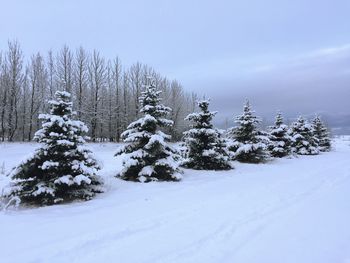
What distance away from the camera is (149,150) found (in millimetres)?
9414

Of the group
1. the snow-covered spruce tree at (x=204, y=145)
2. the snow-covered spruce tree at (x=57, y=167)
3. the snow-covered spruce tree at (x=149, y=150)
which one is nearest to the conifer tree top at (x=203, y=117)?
the snow-covered spruce tree at (x=204, y=145)

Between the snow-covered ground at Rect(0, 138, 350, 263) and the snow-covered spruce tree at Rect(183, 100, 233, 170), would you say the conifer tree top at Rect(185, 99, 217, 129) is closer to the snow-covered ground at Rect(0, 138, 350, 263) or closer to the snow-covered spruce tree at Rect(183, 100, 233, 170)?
the snow-covered spruce tree at Rect(183, 100, 233, 170)

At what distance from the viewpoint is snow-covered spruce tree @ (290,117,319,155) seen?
2308cm

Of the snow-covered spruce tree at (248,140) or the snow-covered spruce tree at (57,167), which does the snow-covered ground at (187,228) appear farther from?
the snow-covered spruce tree at (248,140)

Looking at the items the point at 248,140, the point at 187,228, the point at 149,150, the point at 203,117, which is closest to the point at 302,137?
the point at 248,140

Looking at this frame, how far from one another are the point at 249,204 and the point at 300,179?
4510mm

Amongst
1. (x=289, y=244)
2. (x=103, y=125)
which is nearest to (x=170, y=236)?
(x=289, y=244)

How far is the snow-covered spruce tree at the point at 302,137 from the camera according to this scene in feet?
75.7

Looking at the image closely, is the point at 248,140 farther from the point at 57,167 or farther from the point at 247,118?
the point at 57,167

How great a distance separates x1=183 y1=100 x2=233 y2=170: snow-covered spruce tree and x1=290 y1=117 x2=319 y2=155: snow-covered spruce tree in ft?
43.4

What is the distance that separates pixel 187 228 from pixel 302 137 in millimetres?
21857

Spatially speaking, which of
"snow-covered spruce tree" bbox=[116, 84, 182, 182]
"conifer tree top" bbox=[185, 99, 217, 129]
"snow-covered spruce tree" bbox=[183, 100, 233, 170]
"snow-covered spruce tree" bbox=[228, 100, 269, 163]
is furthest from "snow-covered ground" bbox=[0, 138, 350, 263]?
"snow-covered spruce tree" bbox=[228, 100, 269, 163]

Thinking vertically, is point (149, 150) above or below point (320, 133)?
below

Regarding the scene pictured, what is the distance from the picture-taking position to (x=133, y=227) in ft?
15.0
